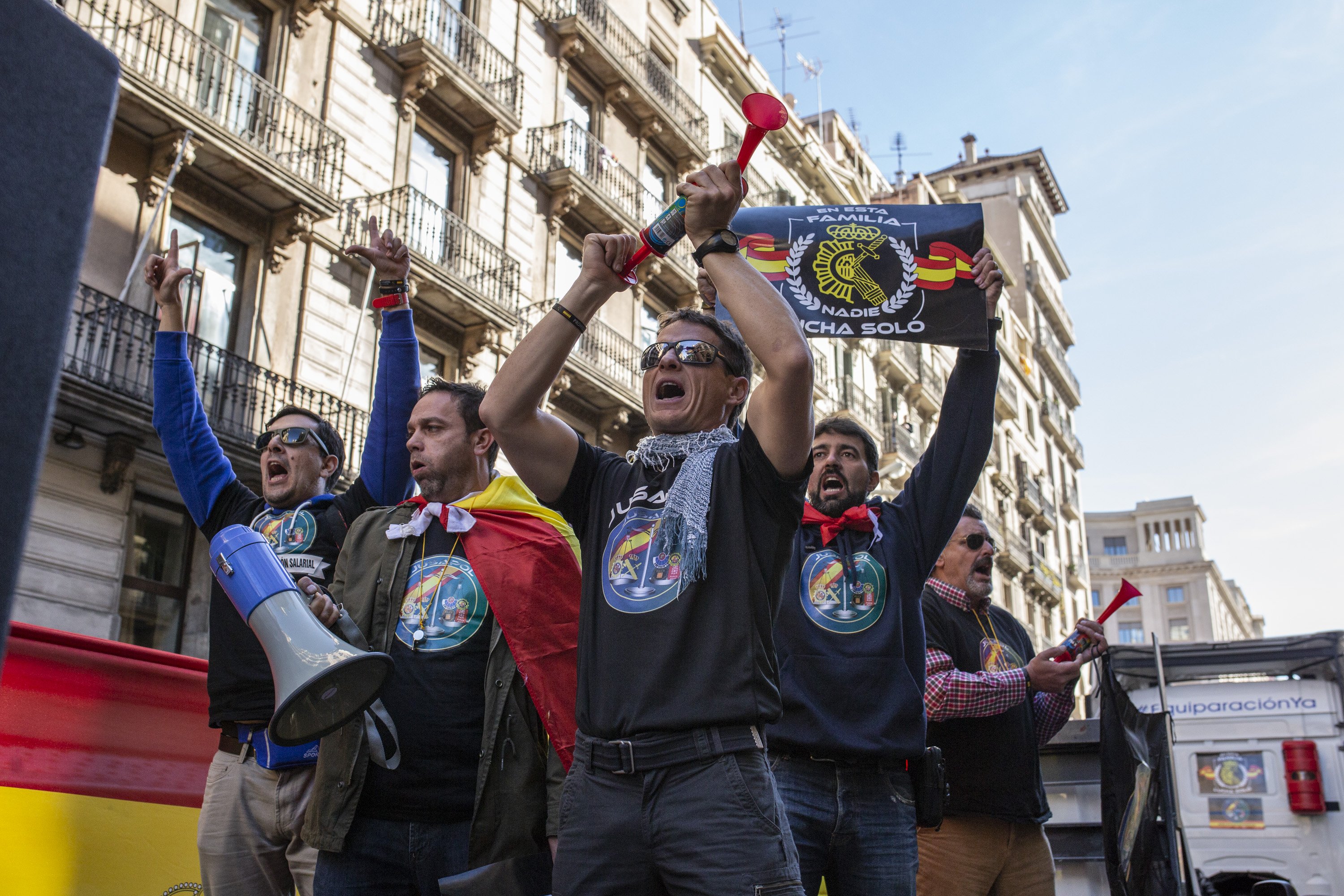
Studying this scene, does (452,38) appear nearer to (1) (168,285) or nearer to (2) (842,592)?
(1) (168,285)

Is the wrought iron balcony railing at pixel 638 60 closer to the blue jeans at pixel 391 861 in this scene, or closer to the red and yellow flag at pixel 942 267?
the red and yellow flag at pixel 942 267

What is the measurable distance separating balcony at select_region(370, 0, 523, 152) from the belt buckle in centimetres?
1627

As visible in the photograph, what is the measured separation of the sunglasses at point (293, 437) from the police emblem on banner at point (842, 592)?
181cm

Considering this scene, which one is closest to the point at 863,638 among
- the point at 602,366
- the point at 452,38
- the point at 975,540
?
the point at 975,540

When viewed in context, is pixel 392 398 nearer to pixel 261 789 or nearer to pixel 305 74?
pixel 261 789

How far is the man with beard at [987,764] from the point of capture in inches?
157

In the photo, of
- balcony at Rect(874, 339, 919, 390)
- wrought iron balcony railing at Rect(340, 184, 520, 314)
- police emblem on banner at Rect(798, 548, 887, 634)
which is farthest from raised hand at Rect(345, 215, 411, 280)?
balcony at Rect(874, 339, 919, 390)

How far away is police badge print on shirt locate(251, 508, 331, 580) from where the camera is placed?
3.87 meters

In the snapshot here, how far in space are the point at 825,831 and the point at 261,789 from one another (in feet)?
5.35

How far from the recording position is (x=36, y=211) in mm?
832

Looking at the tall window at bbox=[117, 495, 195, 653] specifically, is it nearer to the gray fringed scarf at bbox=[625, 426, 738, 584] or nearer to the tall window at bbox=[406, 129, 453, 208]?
the tall window at bbox=[406, 129, 453, 208]

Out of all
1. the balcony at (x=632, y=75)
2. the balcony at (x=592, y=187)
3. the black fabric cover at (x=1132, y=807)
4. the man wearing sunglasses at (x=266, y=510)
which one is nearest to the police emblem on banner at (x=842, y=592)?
the man wearing sunglasses at (x=266, y=510)

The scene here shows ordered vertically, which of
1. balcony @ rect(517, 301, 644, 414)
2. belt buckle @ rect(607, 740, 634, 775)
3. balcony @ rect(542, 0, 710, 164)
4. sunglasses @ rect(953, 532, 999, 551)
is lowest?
belt buckle @ rect(607, 740, 634, 775)

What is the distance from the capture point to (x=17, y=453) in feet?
2.60
